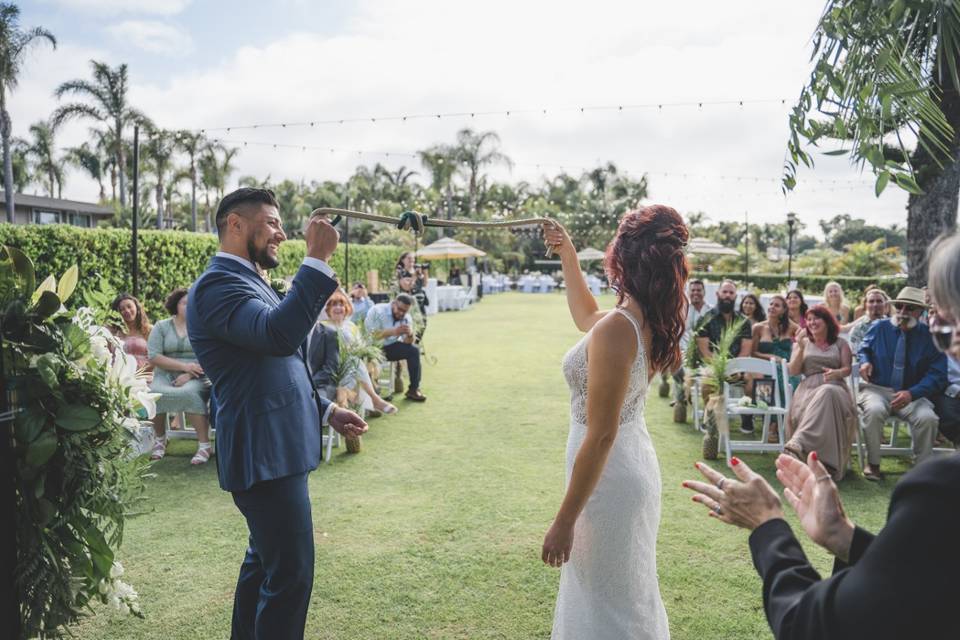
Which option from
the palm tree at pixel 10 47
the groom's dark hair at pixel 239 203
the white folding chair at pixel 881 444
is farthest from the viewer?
the palm tree at pixel 10 47

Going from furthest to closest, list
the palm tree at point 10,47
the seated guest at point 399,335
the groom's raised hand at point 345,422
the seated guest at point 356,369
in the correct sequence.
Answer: the palm tree at point 10,47 < the seated guest at point 399,335 < the seated guest at point 356,369 < the groom's raised hand at point 345,422

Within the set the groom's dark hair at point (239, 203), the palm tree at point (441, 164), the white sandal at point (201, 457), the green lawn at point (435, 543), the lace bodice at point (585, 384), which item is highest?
the palm tree at point (441, 164)

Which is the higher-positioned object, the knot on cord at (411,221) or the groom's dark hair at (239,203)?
Result: the groom's dark hair at (239,203)

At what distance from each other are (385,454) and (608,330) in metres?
4.84

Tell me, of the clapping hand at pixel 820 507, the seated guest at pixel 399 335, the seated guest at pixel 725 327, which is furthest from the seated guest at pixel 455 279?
the clapping hand at pixel 820 507

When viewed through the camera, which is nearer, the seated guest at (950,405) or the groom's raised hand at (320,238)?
the groom's raised hand at (320,238)

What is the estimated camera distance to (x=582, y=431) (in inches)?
95.1

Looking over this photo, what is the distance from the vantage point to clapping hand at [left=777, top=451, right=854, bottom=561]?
1.39 m

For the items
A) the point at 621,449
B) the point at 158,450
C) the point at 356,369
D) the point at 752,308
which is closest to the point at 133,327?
the point at 158,450

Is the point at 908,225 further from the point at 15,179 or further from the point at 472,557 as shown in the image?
the point at 15,179

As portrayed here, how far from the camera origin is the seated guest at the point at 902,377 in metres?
5.96

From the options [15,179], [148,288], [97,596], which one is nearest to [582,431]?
[97,596]

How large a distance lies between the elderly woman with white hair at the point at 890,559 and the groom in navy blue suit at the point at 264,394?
163 cm

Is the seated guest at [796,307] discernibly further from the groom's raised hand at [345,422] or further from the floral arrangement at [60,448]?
the floral arrangement at [60,448]
